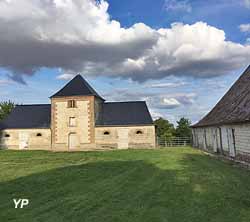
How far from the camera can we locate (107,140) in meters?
29.4

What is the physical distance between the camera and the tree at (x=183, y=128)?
35.0 m

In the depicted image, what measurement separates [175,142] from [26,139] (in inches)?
664

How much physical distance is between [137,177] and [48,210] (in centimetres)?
476

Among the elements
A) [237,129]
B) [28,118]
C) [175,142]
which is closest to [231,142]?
[237,129]

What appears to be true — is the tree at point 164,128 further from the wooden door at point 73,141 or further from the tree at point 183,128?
the wooden door at point 73,141

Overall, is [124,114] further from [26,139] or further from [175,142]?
[26,139]

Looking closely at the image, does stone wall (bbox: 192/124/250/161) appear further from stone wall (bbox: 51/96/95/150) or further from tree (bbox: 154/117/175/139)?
tree (bbox: 154/117/175/139)

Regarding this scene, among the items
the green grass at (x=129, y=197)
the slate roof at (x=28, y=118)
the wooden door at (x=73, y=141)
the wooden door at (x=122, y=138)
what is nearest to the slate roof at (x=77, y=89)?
the slate roof at (x=28, y=118)

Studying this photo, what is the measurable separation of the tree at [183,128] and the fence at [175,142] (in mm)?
1122

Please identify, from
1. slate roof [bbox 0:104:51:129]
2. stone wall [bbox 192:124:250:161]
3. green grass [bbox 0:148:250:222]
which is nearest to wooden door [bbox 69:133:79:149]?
slate roof [bbox 0:104:51:129]

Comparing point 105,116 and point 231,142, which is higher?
point 105,116

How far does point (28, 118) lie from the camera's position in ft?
106

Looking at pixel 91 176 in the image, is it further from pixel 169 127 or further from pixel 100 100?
pixel 169 127

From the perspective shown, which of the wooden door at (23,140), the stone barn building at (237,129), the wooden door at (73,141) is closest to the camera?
the stone barn building at (237,129)
